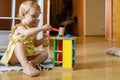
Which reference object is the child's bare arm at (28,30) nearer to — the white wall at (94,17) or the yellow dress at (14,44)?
the yellow dress at (14,44)

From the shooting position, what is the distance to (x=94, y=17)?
4.54 m

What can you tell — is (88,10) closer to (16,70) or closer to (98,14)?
(98,14)

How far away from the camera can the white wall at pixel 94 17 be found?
4.52 meters

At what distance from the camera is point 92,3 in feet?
14.9

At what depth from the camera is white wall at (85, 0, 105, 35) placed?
452 cm

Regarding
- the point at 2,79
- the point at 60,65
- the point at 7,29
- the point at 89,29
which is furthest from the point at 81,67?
the point at 89,29

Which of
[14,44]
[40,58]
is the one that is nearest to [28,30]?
[14,44]

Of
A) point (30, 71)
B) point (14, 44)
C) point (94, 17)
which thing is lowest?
point (30, 71)

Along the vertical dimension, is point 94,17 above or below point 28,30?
above

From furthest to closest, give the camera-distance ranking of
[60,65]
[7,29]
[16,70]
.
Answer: [7,29] < [60,65] < [16,70]

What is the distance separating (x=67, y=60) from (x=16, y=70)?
0.29 metres

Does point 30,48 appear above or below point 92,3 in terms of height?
below

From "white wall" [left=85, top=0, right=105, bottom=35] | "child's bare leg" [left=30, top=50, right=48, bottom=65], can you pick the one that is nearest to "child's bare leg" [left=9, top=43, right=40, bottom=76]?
"child's bare leg" [left=30, top=50, right=48, bottom=65]

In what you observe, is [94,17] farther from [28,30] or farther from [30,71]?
[30,71]
